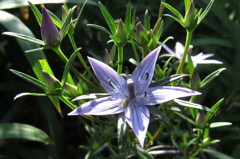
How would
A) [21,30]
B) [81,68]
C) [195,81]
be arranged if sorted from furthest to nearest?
1. [81,68]
2. [21,30]
3. [195,81]

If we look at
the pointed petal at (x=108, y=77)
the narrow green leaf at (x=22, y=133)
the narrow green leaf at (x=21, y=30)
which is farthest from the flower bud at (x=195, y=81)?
the narrow green leaf at (x=22, y=133)

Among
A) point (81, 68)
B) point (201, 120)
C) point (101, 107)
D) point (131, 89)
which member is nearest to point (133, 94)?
point (131, 89)

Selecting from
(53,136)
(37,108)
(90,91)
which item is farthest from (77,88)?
(37,108)

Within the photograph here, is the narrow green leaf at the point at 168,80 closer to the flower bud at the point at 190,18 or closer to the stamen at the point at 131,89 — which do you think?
the stamen at the point at 131,89

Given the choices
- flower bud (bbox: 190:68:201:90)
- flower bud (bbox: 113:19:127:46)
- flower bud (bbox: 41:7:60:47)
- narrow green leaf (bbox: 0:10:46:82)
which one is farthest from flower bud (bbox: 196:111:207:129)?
narrow green leaf (bbox: 0:10:46:82)

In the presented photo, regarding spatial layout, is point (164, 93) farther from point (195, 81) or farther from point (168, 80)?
point (195, 81)

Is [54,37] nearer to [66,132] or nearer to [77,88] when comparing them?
[77,88]

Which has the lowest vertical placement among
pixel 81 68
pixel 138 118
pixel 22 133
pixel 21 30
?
pixel 22 133
